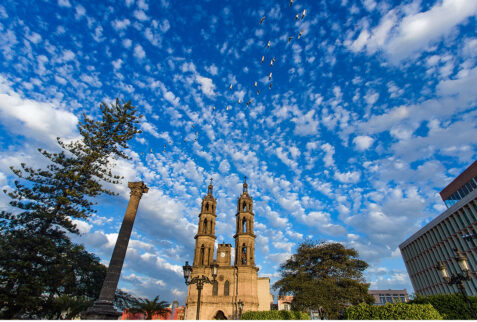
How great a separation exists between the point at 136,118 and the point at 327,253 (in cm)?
2858

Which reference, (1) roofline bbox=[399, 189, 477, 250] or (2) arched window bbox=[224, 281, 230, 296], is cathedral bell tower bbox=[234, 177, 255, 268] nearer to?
(2) arched window bbox=[224, 281, 230, 296]

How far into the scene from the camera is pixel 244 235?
1629 inches

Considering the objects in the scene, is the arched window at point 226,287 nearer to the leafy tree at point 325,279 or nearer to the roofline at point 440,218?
the leafy tree at point 325,279

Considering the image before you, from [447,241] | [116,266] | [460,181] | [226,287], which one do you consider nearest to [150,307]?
[116,266]

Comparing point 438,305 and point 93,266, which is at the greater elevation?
point 93,266

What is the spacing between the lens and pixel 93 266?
2720cm

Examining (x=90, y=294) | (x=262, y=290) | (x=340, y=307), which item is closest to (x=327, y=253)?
(x=340, y=307)

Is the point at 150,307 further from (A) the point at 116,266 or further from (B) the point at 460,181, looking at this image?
(B) the point at 460,181

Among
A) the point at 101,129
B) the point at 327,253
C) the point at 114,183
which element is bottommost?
the point at 327,253

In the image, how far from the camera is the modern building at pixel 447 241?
37.3m

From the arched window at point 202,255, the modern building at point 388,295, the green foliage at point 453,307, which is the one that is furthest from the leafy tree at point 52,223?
the modern building at point 388,295

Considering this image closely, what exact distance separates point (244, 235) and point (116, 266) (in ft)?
91.0

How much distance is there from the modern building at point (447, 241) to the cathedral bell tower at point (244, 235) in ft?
84.9

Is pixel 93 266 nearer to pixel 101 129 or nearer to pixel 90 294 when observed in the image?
pixel 90 294
